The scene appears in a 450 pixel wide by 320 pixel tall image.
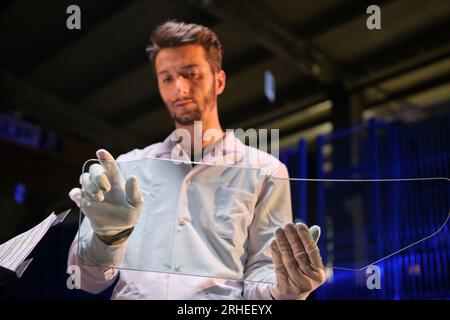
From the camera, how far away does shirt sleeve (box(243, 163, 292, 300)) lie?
1.12 meters

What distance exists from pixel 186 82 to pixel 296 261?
542 mm

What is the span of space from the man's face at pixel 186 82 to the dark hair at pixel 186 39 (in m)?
0.02

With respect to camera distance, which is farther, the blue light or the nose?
the blue light

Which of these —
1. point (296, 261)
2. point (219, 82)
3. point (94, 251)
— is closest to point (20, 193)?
point (219, 82)

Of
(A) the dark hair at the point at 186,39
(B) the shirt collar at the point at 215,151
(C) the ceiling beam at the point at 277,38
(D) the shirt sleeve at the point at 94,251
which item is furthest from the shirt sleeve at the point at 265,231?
(C) the ceiling beam at the point at 277,38

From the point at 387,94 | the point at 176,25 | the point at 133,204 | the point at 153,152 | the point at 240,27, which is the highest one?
the point at 240,27

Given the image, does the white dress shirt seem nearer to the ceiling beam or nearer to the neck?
the neck

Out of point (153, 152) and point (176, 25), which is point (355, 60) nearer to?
point (176, 25)

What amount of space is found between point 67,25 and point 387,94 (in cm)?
154

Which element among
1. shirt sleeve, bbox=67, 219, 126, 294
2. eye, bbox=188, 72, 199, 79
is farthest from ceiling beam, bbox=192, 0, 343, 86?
shirt sleeve, bbox=67, 219, 126, 294

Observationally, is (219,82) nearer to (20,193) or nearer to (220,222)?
(220,222)

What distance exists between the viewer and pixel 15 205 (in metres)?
2.36

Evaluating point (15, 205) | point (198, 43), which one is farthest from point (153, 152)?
point (15, 205)
